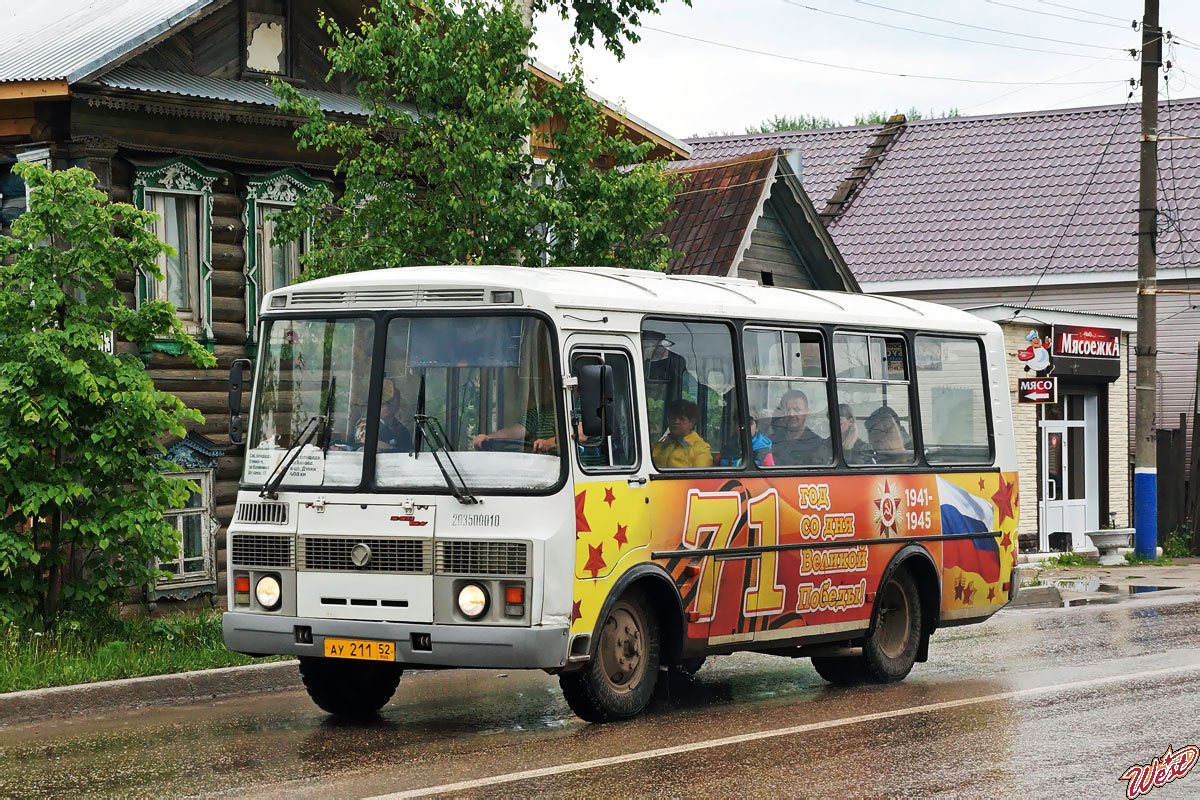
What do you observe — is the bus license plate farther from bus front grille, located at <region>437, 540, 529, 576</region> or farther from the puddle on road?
the puddle on road

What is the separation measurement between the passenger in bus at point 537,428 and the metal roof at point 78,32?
25.4 ft

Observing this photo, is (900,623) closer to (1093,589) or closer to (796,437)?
(796,437)

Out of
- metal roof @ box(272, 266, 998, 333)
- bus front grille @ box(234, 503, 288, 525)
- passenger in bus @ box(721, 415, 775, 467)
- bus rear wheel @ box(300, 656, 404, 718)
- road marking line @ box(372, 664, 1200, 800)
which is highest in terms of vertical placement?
metal roof @ box(272, 266, 998, 333)

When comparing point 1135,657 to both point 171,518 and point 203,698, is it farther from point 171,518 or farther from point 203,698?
point 171,518

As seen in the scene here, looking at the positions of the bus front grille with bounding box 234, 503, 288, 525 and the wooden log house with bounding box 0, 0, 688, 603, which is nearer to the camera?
the bus front grille with bounding box 234, 503, 288, 525

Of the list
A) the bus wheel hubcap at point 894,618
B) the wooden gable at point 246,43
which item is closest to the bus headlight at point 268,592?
the bus wheel hubcap at point 894,618

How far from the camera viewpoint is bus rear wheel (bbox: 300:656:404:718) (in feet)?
35.5

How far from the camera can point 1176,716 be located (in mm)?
10406

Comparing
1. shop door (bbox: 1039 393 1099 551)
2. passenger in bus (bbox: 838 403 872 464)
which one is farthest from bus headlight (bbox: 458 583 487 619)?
shop door (bbox: 1039 393 1099 551)

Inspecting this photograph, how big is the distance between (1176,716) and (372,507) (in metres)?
4.99

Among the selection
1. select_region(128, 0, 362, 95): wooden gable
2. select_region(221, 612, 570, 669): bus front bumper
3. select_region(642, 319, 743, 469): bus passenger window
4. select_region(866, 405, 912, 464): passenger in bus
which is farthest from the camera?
select_region(128, 0, 362, 95): wooden gable

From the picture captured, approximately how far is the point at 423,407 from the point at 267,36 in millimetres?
9769

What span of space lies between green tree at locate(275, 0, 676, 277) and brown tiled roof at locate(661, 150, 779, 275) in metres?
7.96

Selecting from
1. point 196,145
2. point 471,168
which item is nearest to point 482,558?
point 471,168
